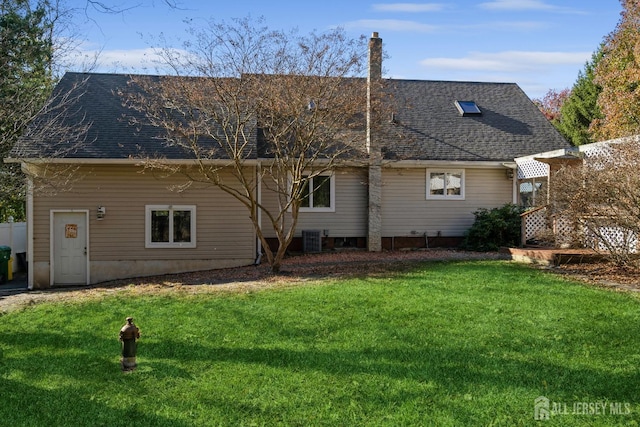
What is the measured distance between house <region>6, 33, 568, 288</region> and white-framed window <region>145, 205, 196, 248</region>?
0.03 metres

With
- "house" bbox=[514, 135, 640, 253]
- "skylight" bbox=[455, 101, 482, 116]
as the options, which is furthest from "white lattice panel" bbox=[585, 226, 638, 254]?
"skylight" bbox=[455, 101, 482, 116]

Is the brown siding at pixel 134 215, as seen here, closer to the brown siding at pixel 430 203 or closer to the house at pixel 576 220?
the brown siding at pixel 430 203

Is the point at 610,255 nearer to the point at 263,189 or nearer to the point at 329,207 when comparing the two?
the point at 329,207

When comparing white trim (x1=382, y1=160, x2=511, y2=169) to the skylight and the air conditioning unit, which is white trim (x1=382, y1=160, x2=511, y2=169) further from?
the air conditioning unit

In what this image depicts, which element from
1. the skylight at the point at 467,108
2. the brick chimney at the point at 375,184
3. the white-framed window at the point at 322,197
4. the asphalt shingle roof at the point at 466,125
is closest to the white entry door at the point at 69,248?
the white-framed window at the point at 322,197

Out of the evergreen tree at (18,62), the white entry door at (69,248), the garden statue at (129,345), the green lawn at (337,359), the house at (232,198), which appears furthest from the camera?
the white entry door at (69,248)

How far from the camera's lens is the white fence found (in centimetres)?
1830

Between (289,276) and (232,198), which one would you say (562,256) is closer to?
(289,276)

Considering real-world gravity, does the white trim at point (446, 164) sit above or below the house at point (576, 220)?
above

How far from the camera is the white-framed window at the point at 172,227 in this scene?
1549 cm

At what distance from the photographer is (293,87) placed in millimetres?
12648

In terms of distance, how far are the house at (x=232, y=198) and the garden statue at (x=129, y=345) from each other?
303 inches

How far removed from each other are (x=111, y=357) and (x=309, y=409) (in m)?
3.04

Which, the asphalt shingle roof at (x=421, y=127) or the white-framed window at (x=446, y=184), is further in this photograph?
the white-framed window at (x=446, y=184)
